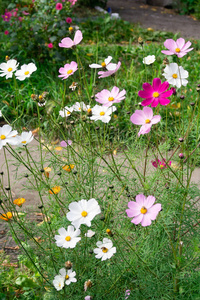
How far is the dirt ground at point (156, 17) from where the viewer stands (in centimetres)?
625

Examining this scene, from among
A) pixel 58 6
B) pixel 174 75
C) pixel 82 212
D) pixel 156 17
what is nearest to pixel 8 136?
pixel 82 212

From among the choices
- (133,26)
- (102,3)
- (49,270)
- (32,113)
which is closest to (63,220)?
(49,270)

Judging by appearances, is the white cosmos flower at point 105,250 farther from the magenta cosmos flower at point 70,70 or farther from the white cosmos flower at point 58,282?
the magenta cosmos flower at point 70,70

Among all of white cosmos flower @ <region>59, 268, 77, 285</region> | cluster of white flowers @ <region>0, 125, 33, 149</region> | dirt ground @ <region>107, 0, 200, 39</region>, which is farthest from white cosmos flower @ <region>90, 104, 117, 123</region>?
dirt ground @ <region>107, 0, 200, 39</region>

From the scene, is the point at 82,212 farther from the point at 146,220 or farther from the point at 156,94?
the point at 156,94

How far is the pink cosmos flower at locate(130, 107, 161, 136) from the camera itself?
1.15 meters

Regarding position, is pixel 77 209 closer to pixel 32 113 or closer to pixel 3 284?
pixel 3 284

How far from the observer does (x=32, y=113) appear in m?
3.37

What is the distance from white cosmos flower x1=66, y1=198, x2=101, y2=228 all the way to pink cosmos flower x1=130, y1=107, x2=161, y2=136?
0.27m

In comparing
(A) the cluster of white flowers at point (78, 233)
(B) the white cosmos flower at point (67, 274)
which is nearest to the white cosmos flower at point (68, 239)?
(A) the cluster of white flowers at point (78, 233)

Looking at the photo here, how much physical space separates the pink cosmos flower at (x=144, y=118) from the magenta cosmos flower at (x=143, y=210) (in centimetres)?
22

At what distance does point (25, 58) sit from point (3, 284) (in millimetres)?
2867

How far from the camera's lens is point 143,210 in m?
1.08

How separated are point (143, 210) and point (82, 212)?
0.18m
